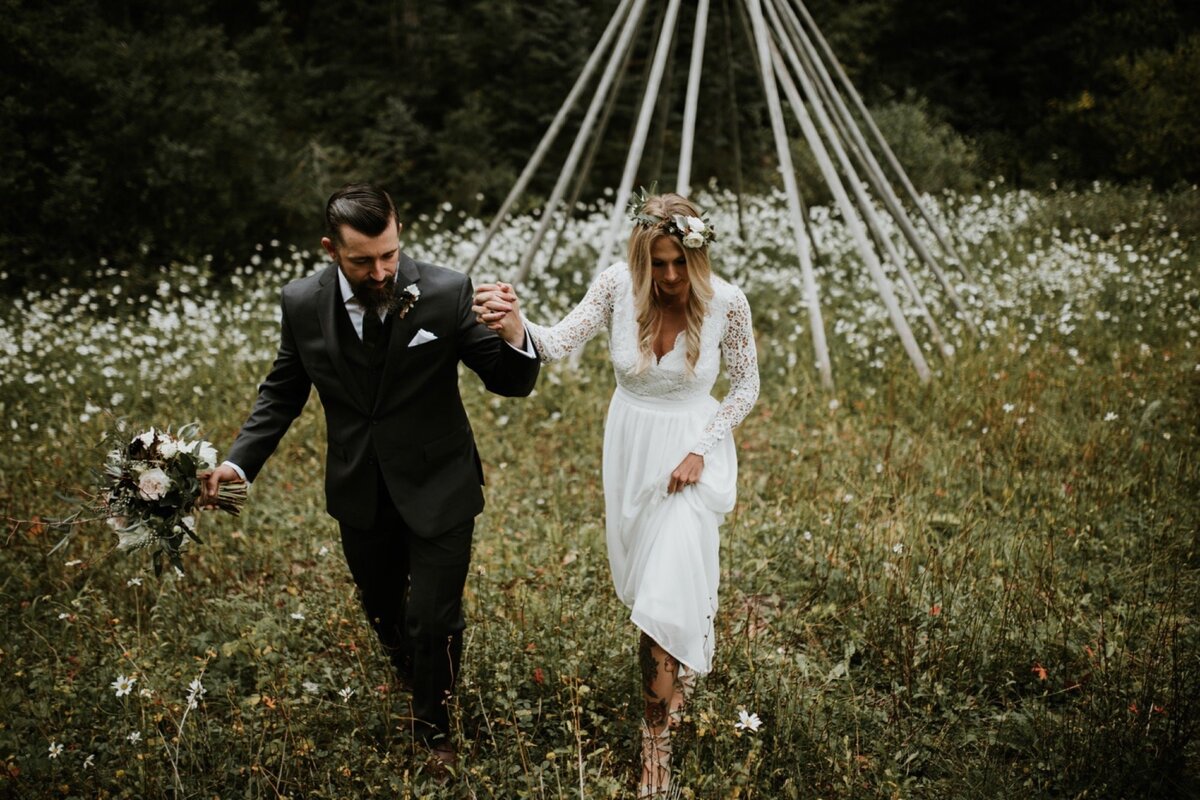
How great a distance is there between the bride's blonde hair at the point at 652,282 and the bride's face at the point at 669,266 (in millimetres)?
15

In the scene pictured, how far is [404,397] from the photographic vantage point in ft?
9.26

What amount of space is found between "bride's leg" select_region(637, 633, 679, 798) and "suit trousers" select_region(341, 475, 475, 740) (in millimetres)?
693

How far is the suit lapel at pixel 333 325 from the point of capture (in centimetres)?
279

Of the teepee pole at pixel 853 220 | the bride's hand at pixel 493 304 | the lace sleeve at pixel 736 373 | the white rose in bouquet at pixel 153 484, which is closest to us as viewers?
the white rose in bouquet at pixel 153 484

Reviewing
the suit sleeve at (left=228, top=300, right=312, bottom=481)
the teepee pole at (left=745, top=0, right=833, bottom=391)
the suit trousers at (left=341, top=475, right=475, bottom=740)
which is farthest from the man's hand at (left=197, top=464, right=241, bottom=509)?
the teepee pole at (left=745, top=0, right=833, bottom=391)

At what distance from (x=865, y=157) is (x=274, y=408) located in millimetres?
6350

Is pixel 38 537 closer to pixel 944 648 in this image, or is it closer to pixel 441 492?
pixel 441 492

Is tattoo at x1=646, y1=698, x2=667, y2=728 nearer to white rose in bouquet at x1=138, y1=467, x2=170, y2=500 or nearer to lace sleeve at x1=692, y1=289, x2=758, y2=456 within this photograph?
lace sleeve at x1=692, y1=289, x2=758, y2=456

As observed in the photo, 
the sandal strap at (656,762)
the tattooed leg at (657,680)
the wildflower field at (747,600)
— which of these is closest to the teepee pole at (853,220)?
the wildflower field at (747,600)

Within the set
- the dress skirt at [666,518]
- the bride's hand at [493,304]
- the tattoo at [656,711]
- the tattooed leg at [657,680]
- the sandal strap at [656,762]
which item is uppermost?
the bride's hand at [493,304]

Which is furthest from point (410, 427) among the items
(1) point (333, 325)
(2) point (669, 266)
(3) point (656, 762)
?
(3) point (656, 762)

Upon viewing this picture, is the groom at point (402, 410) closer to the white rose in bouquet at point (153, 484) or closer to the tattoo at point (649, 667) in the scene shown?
the white rose in bouquet at point (153, 484)

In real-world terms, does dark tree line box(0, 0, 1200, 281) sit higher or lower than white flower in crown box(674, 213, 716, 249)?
lower

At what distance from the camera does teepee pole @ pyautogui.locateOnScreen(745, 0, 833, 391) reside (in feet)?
21.3
